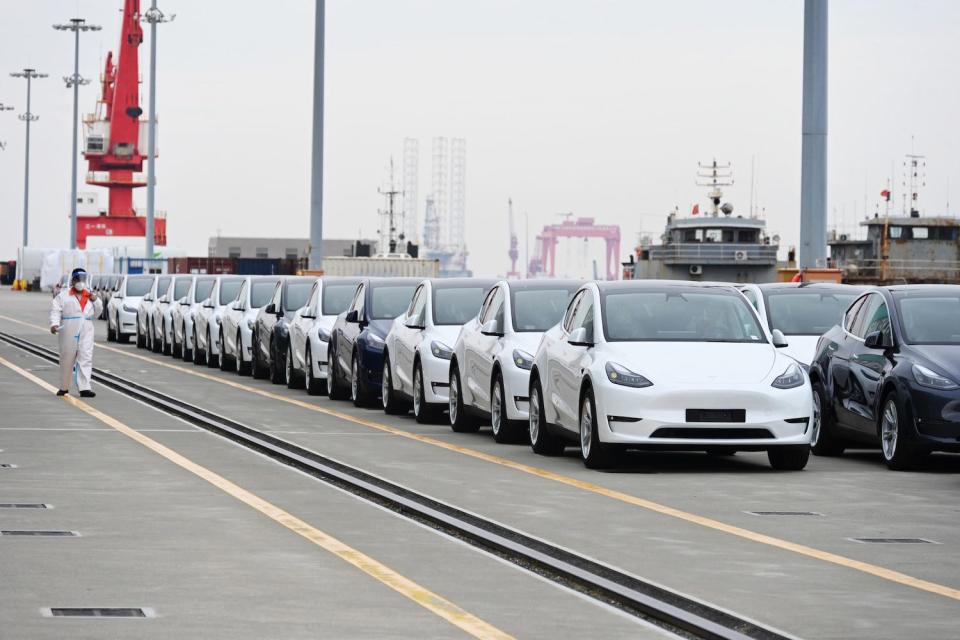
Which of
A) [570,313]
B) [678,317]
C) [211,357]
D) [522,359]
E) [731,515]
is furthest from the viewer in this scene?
[211,357]

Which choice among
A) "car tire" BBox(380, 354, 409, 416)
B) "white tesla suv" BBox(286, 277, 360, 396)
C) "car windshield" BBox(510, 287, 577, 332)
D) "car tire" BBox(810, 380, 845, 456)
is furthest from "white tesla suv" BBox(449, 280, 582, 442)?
"white tesla suv" BBox(286, 277, 360, 396)

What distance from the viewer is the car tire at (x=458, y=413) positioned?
842 inches

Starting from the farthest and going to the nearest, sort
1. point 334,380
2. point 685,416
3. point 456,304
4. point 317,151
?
1. point 317,151
2. point 334,380
3. point 456,304
4. point 685,416

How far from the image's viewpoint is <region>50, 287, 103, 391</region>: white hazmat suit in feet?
88.5

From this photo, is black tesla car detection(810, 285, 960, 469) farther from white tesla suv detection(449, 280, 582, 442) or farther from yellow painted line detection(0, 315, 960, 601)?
yellow painted line detection(0, 315, 960, 601)

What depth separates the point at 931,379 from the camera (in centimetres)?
1677

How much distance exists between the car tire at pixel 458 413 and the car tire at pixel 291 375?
9192 mm

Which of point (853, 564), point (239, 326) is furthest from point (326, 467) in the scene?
point (239, 326)

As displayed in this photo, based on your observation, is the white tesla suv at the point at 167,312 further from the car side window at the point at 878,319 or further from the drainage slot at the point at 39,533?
the drainage slot at the point at 39,533

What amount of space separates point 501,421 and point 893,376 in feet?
14.2

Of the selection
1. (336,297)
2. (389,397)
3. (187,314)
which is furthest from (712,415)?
(187,314)

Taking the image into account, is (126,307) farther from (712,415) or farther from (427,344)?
(712,415)

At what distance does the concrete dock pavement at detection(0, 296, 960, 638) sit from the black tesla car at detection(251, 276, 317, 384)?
928cm

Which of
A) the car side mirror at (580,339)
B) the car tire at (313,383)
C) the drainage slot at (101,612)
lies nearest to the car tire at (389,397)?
the car tire at (313,383)
